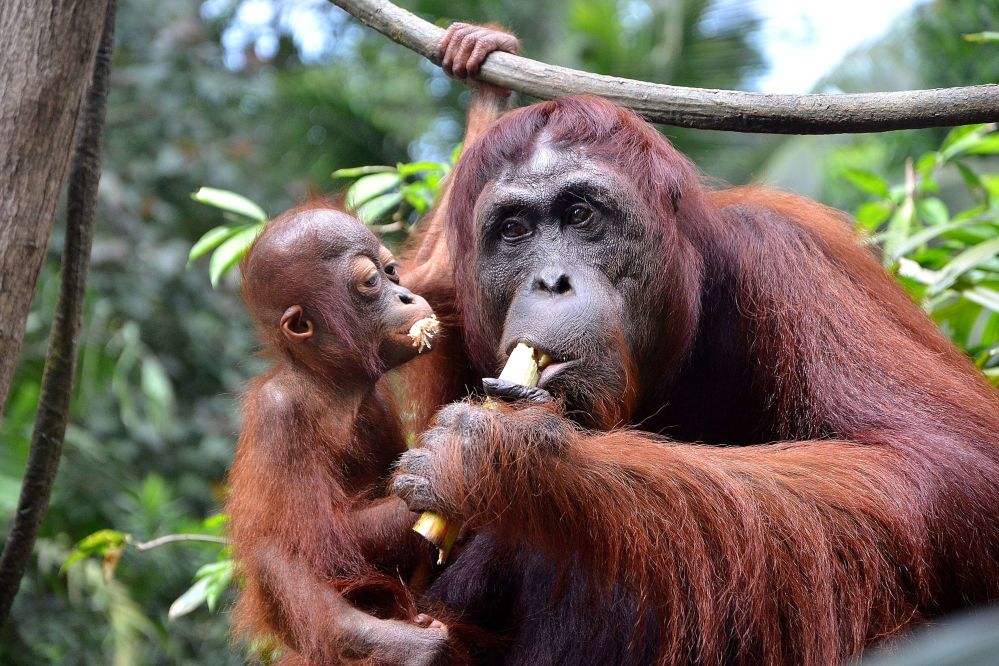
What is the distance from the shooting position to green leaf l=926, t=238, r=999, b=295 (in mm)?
4000

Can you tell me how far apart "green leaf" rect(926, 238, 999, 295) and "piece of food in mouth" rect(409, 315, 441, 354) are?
2.04 meters

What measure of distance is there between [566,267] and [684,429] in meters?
0.73

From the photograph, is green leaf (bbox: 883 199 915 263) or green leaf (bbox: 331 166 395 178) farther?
green leaf (bbox: 883 199 915 263)

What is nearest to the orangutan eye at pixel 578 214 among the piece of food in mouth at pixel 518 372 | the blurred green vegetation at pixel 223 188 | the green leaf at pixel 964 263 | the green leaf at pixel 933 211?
the piece of food in mouth at pixel 518 372

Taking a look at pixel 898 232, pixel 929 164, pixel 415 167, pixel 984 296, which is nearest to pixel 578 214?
pixel 415 167

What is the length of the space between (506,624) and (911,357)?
1410 mm

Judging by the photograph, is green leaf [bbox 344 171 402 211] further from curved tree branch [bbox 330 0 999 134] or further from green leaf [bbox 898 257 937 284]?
green leaf [bbox 898 257 937 284]

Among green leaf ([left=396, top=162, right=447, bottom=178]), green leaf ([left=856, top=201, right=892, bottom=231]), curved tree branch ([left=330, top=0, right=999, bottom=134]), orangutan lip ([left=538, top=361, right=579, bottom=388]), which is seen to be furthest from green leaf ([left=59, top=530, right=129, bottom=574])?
green leaf ([left=856, top=201, right=892, bottom=231])

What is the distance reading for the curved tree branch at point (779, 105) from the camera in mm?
2764

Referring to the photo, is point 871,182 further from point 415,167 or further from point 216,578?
point 216,578

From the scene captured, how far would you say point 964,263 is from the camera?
404cm

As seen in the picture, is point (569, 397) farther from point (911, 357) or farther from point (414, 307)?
point (911, 357)

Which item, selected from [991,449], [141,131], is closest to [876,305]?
[991,449]

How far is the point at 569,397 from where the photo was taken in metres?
2.74
